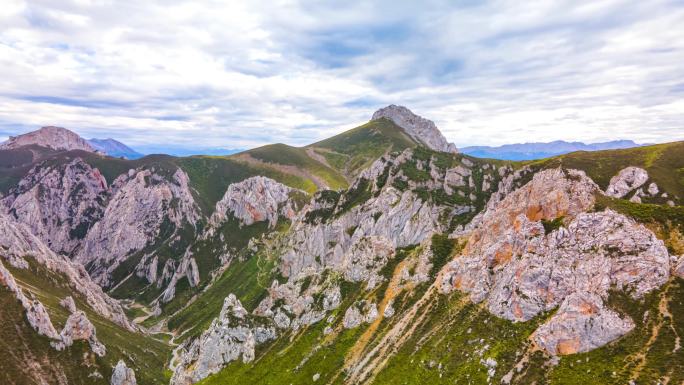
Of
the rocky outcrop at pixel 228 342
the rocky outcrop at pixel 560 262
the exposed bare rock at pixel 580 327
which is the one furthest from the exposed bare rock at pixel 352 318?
the exposed bare rock at pixel 580 327

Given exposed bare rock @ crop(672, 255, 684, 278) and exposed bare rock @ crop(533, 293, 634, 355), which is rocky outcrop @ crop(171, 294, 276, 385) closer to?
exposed bare rock @ crop(533, 293, 634, 355)

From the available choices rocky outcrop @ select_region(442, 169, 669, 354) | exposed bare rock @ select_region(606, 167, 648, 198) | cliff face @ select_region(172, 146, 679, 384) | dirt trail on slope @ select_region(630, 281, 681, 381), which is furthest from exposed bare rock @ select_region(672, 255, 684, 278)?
exposed bare rock @ select_region(606, 167, 648, 198)

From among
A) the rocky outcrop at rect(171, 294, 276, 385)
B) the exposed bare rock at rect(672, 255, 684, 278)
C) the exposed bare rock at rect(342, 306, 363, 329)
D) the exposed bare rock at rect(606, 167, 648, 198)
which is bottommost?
the rocky outcrop at rect(171, 294, 276, 385)

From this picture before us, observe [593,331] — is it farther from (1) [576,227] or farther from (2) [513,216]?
(2) [513,216]

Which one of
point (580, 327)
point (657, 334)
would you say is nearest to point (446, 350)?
point (580, 327)

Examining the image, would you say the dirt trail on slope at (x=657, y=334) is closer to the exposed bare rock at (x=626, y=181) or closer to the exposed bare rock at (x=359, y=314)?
the exposed bare rock at (x=626, y=181)
